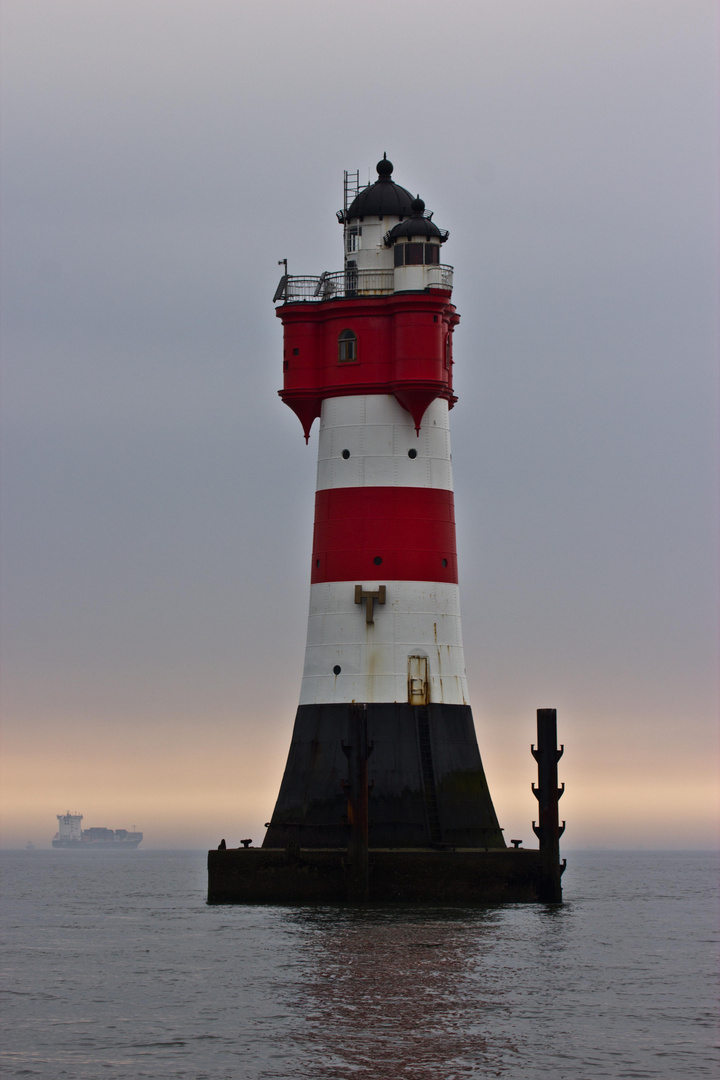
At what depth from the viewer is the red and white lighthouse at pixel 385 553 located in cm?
3953

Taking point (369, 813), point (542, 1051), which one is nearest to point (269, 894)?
point (369, 813)

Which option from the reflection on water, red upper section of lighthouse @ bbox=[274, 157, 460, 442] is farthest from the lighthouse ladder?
red upper section of lighthouse @ bbox=[274, 157, 460, 442]

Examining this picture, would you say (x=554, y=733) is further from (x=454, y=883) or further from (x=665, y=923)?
(x=665, y=923)

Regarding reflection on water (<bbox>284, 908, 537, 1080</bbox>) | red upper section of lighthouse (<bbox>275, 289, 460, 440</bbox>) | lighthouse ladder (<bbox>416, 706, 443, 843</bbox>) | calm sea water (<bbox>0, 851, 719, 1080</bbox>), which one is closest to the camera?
reflection on water (<bbox>284, 908, 537, 1080</bbox>)

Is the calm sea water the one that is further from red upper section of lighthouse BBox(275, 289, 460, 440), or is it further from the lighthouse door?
red upper section of lighthouse BBox(275, 289, 460, 440)

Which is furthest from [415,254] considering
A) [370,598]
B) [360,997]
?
[360,997]

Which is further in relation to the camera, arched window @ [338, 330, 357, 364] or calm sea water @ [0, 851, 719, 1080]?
arched window @ [338, 330, 357, 364]

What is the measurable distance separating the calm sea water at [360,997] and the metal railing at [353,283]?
47.3 feet

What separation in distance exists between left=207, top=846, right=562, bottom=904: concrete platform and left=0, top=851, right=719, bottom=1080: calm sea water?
1.23 feet

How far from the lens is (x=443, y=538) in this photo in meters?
41.3

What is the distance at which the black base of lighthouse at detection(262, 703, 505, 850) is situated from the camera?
39062mm

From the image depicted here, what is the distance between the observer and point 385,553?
133 feet

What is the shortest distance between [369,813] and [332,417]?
9.31 metres

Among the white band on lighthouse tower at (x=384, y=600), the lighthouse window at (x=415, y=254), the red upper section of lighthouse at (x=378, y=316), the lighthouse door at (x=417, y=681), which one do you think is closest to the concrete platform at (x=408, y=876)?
the lighthouse door at (x=417, y=681)
